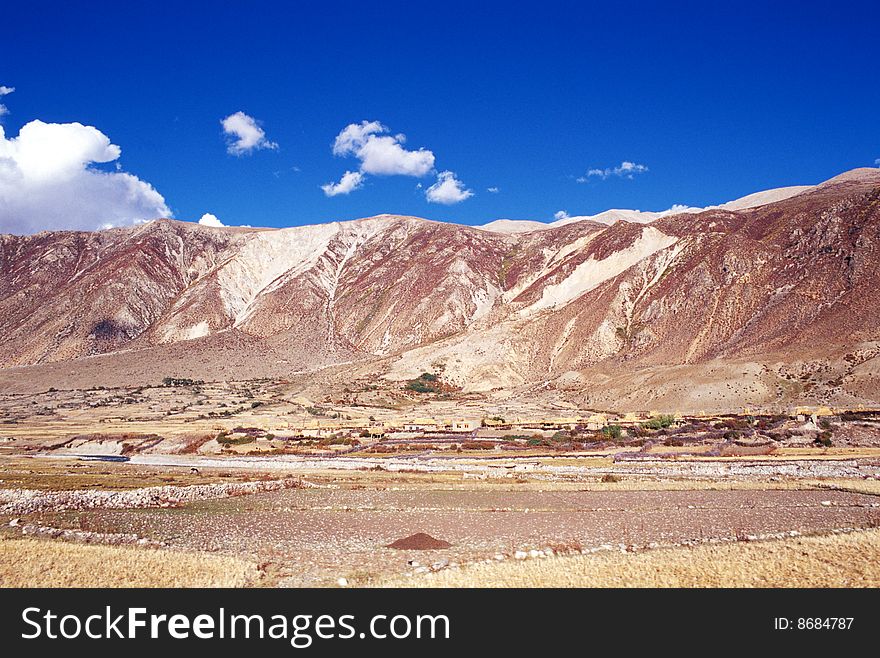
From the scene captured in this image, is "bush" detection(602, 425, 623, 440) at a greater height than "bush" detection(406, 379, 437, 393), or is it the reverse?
"bush" detection(406, 379, 437, 393)

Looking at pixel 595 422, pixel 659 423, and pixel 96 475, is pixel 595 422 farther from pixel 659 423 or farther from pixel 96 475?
pixel 96 475

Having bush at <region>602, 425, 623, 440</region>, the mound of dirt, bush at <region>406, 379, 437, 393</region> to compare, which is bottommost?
bush at <region>602, 425, 623, 440</region>

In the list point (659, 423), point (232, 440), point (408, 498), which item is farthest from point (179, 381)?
point (408, 498)

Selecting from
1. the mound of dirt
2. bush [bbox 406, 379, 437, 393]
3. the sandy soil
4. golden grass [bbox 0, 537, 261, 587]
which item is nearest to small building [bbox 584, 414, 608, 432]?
the sandy soil

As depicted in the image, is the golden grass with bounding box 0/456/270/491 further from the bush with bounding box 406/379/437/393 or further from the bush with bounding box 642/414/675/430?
Result: the bush with bounding box 406/379/437/393
